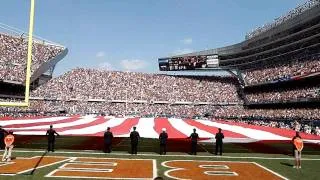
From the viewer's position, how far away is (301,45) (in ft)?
186

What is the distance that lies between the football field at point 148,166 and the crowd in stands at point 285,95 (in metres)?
30.6

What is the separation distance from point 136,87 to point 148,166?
6133 cm

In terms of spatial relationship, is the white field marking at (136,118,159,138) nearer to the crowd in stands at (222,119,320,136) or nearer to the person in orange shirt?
the person in orange shirt

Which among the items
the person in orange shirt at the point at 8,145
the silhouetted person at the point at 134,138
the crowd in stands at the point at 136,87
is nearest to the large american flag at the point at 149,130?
the silhouetted person at the point at 134,138

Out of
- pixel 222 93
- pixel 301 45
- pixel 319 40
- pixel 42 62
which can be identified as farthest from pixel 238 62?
pixel 42 62

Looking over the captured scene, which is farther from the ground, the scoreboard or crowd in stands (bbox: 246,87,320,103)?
the scoreboard

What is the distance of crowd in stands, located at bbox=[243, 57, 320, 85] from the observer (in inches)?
A: 1993

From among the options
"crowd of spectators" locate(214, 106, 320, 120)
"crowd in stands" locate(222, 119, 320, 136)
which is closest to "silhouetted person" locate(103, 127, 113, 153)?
"crowd in stands" locate(222, 119, 320, 136)

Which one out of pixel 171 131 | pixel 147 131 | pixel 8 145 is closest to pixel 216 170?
pixel 8 145

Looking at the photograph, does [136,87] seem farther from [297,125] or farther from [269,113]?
[297,125]

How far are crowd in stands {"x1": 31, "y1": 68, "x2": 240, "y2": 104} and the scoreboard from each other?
2.36 m

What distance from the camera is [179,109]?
71875 mm

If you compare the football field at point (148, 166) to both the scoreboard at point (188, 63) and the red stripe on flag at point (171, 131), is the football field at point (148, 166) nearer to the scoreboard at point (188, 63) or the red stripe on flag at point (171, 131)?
the red stripe on flag at point (171, 131)

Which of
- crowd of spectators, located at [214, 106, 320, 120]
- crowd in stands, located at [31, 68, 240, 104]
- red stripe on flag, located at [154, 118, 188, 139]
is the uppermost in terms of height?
crowd in stands, located at [31, 68, 240, 104]
